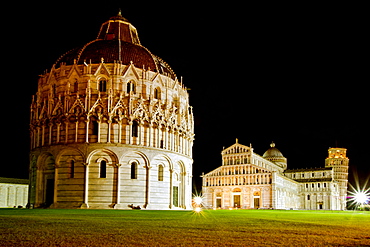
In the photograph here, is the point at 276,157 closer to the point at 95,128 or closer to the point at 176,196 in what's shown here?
the point at 176,196

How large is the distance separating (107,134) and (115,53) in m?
11.6

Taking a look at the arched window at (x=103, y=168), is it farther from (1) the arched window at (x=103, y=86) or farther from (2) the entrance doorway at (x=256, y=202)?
(2) the entrance doorway at (x=256, y=202)

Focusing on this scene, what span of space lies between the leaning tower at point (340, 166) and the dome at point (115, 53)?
10602cm

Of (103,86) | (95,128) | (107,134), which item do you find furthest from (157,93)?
(95,128)

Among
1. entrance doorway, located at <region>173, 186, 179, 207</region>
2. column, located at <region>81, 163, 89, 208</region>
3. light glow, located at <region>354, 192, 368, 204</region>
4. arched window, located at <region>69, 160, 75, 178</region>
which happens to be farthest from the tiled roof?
light glow, located at <region>354, 192, 368, 204</region>

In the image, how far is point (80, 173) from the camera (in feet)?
151

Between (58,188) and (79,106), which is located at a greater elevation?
(79,106)

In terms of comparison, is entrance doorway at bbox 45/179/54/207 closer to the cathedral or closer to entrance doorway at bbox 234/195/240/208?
the cathedral

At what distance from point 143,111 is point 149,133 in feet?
9.04

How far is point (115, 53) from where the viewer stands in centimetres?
5191

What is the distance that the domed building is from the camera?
4625 centimetres

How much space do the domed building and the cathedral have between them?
57.3 meters

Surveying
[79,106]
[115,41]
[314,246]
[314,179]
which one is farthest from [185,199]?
[314,179]

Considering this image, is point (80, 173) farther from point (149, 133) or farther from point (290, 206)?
point (290, 206)
